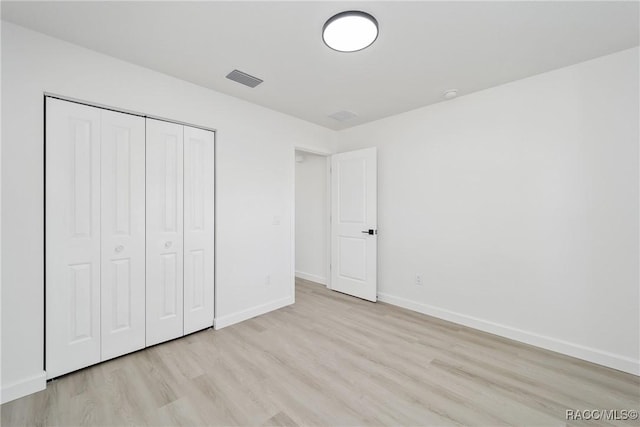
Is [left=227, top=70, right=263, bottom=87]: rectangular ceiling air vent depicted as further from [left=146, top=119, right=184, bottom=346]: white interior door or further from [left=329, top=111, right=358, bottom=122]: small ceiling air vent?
[left=329, top=111, right=358, bottom=122]: small ceiling air vent

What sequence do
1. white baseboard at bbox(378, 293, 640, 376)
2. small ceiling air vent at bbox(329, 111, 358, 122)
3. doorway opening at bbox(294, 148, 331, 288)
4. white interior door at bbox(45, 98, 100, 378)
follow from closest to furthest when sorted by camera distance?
white interior door at bbox(45, 98, 100, 378)
white baseboard at bbox(378, 293, 640, 376)
small ceiling air vent at bbox(329, 111, 358, 122)
doorway opening at bbox(294, 148, 331, 288)

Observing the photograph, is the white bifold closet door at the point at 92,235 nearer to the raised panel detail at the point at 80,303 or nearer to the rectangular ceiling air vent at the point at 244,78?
the raised panel detail at the point at 80,303

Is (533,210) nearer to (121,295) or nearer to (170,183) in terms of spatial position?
(170,183)

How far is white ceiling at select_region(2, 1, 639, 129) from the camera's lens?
172cm

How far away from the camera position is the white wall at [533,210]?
2.21 meters

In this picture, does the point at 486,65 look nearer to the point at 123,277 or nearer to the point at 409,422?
the point at 409,422

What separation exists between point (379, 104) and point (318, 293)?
2.85 m

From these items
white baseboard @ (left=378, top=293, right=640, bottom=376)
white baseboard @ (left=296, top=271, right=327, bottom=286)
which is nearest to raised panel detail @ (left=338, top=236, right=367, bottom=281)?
white baseboard @ (left=296, top=271, right=327, bottom=286)

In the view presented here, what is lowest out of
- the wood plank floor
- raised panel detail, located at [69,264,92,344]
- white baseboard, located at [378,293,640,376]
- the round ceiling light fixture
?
the wood plank floor

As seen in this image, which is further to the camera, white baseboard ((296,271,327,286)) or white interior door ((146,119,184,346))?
white baseboard ((296,271,327,286))

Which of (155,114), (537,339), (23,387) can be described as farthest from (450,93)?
(23,387)

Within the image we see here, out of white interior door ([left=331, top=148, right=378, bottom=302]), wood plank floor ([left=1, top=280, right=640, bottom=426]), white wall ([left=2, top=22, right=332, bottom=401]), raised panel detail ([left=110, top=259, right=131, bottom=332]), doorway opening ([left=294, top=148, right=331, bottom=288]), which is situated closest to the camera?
wood plank floor ([left=1, top=280, right=640, bottom=426])

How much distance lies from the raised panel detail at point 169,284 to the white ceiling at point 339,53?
1801 mm

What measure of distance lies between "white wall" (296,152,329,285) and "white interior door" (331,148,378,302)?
386mm
